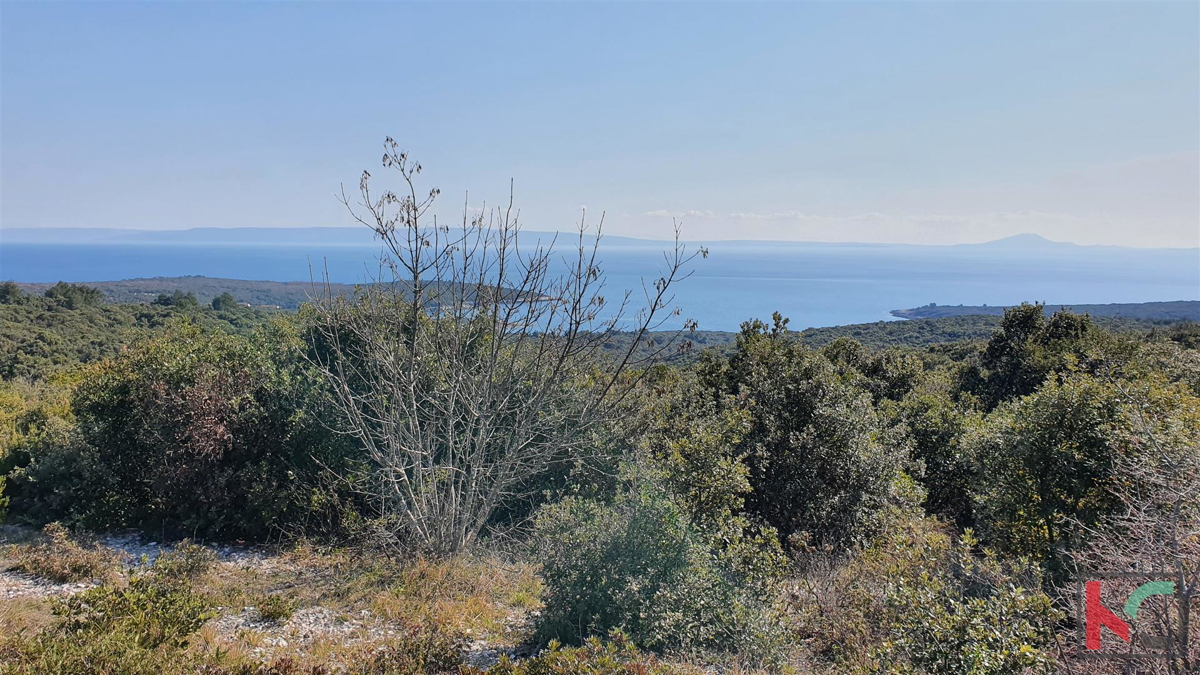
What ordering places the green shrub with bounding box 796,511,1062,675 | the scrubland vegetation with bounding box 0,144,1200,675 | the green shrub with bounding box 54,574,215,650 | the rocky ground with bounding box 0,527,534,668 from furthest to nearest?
the rocky ground with bounding box 0,527,534,668, the scrubland vegetation with bounding box 0,144,1200,675, the green shrub with bounding box 54,574,215,650, the green shrub with bounding box 796,511,1062,675

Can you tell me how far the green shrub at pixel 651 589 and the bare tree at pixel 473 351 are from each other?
1.82m

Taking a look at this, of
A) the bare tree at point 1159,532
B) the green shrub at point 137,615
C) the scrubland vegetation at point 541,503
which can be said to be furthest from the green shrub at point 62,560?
the bare tree at point 1159,532

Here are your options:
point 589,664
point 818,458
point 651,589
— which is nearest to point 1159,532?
point 651,589

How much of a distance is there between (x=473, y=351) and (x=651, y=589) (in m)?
4.78

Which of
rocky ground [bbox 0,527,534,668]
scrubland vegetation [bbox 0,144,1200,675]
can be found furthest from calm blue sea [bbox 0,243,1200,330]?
rocky ground [bbox 0,527,534,668]

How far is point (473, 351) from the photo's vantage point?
27.9 ft

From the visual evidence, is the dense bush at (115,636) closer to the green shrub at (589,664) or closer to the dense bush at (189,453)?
the green shrub at (589,664)

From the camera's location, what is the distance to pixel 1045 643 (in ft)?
13.3

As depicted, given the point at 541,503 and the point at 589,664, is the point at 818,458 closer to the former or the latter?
the point at 541,503

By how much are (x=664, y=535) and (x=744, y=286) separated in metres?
114

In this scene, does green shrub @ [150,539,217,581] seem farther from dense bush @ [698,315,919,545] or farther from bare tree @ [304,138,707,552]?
dense bush @ [698,315,919,545]

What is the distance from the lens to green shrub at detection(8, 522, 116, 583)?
6.54 m

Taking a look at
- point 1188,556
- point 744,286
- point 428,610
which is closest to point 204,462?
point 428,610

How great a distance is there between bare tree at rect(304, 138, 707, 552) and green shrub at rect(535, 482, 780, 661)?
182 centimetres
